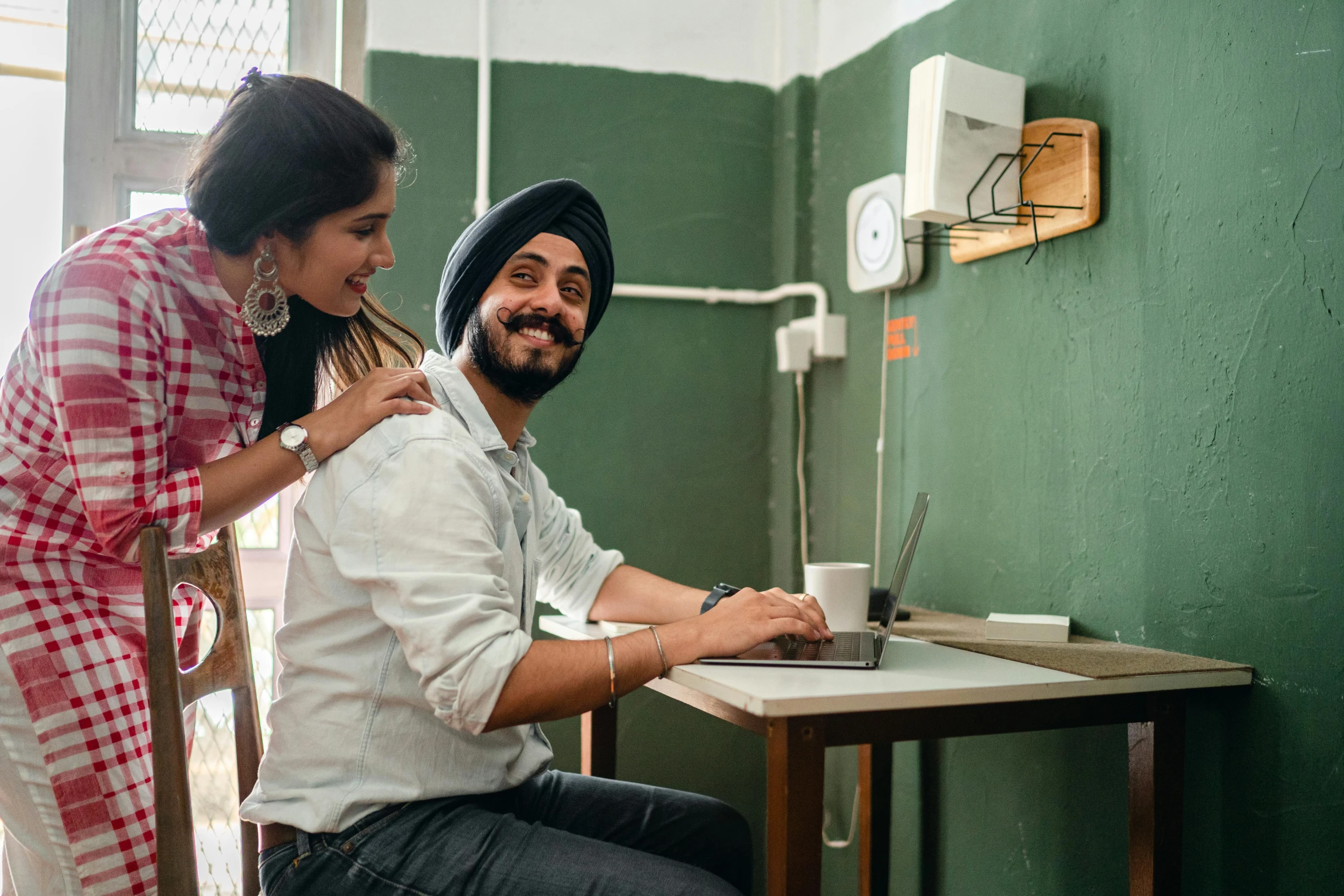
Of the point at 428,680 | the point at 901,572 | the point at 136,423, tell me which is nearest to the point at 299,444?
the point at 136,423

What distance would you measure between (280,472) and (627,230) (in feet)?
4.49

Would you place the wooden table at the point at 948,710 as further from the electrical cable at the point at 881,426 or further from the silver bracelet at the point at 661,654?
the electrical cable at the point at 881,426

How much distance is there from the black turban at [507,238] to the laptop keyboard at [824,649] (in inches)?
21.5

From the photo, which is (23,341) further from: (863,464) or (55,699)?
(863,464)

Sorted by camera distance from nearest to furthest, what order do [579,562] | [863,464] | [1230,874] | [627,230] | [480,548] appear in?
[480,548], [1230,874], [579,562], [863,464], [627,230]

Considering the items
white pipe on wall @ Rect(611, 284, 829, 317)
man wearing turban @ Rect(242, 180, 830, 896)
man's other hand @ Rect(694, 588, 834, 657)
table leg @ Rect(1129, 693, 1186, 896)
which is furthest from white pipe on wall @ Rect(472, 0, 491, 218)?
table leg @ Rect(1129, 693, 1186, 896)

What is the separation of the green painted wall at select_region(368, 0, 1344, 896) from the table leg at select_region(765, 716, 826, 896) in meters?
0.62

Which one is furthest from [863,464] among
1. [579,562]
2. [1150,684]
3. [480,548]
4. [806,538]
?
[480,548]

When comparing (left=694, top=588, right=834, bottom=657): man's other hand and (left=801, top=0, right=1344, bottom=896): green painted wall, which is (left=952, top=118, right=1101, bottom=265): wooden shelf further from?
(left=694, top=588, right=834, bottom=657): man's other hand

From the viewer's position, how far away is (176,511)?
1.17 m

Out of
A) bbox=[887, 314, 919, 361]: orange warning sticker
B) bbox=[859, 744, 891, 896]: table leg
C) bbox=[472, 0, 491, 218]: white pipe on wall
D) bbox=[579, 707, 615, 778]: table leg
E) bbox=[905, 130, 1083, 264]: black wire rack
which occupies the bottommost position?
bbox=[859, 744, 891, 896]: table leg

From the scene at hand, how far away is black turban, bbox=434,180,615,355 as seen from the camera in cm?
148

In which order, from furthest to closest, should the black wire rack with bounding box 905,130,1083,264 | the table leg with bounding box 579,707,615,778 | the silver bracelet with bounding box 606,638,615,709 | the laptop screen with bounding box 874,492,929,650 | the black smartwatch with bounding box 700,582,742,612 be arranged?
1. the table leg with bounding box 579,707,615,778
2. the black wire rack with bounding box 905,130,1083,264
3. the black smartwatch with bounding box 700,582,742,612
4. the laptop screen with bounding box 874,492,929,650
5. the silver bracelet with bounding box 606,638,615,709

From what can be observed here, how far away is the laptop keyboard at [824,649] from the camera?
130 centimetres
